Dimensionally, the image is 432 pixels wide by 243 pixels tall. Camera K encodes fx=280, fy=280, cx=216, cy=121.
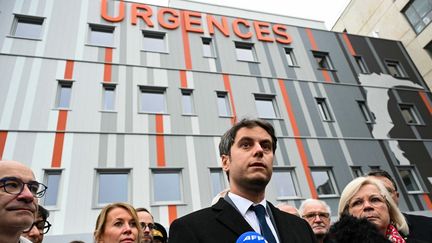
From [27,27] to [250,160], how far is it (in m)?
15.0

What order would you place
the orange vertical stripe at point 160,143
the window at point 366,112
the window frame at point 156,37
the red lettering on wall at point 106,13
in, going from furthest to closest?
the window at point 366,112 < the window frame at point 156,37 < the red lettering on wall at point 106,13 < the orange vertical stripe at point 160,143

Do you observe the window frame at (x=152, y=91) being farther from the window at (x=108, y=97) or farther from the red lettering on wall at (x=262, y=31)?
the red lettering on wall at (x=262, y=31)

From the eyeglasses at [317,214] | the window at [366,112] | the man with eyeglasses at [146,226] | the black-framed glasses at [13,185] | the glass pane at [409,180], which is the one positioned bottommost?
the black-framed glasses at [13,185]

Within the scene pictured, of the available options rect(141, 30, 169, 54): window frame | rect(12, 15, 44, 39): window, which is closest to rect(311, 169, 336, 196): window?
rect(141, 30, 169, 54): window frame

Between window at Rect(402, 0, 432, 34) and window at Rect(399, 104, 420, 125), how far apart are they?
5.91 m

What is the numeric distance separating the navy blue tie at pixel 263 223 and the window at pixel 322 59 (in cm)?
1698

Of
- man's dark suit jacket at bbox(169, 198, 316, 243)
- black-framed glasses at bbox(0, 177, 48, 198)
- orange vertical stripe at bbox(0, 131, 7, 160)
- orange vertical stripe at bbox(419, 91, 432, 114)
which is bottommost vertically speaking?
man's dark suit jacket at bbox(169, 198, 316, 243)

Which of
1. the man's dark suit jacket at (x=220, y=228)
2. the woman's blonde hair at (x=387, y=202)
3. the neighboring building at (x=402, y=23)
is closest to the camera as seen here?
the man's dark suit jacket at (x=220, y=228)

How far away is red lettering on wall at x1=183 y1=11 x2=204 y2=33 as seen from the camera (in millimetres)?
15734

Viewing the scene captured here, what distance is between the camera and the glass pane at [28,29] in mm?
12836

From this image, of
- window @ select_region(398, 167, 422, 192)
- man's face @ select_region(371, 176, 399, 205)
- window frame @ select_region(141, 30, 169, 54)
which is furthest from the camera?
window frame @ select_region(141, 30, 169, 54)

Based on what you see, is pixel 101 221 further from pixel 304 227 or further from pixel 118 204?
pixel 304 227

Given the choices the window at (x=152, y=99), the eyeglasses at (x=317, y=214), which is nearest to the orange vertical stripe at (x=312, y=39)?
the window at (x=152, y=99)

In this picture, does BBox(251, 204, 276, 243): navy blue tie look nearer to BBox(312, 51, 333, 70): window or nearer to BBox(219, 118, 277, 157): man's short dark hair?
BBox(219, 118, 277, 157): man's short dark hair
